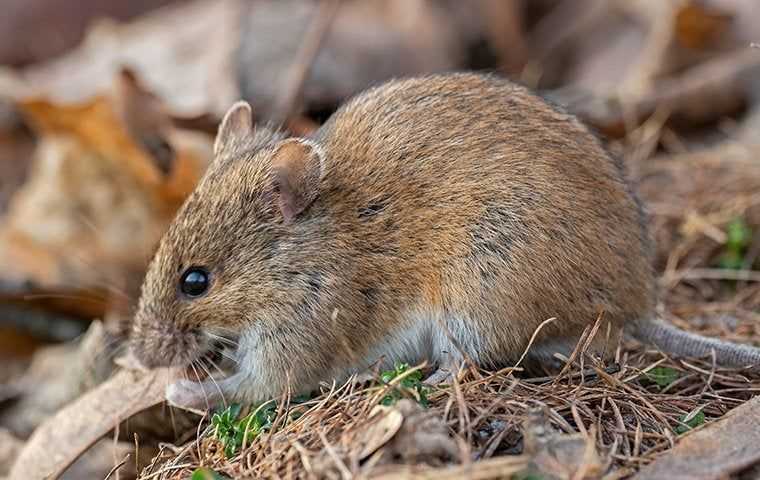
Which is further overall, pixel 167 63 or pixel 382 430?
pixel 167 63

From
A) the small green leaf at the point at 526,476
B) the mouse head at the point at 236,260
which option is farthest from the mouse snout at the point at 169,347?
the small green leaf at the point at 526,476

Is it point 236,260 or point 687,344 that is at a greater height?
point 236,260

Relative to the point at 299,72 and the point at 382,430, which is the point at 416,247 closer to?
the point at 382,430

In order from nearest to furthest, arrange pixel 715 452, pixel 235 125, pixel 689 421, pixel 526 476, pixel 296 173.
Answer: pixel 526 476 < pixel 715 452 < pixel 689 421 < pixel 296 173 < pixel 235 125

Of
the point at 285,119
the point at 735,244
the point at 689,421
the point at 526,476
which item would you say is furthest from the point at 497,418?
the point at 285,119

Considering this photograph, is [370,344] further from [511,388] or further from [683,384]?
[683,384]

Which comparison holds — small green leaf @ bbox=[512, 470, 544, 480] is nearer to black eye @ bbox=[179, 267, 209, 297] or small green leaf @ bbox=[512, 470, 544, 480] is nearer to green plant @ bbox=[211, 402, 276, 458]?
green plant @ bbox=[211, 402, 276, 458]

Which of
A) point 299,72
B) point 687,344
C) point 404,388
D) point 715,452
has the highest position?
point 299,72
